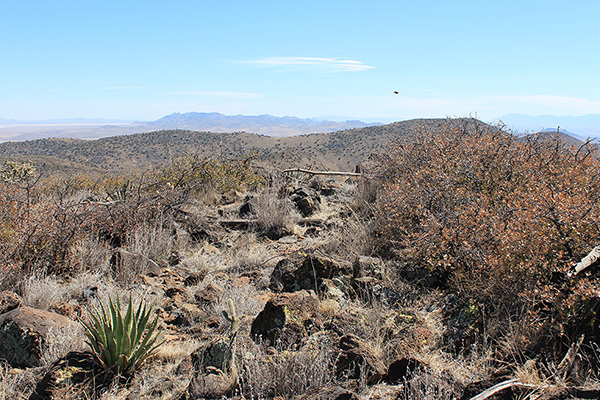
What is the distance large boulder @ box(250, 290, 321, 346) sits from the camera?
10.0ft

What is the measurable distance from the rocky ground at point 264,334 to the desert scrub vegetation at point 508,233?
1.00 feet

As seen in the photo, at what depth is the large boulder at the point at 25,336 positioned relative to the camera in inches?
117

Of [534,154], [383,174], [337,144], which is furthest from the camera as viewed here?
[337,144]

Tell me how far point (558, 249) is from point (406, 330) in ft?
4.63

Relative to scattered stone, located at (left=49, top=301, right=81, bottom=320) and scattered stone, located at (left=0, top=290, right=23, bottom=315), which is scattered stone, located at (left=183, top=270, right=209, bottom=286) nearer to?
scattered stone, located at (left=49, top=301, right=81, bottom=320)

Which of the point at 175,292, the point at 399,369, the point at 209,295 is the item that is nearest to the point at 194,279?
the point at 175,292

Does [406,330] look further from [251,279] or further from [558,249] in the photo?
[251,279]

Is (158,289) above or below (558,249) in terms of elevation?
below

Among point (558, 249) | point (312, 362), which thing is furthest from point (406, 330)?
point (558, 249)

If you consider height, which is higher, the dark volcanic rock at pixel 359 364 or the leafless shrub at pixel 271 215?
the leafless shrub at pixel 271 215

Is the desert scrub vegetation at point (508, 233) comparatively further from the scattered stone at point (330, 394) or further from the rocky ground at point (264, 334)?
the scattered stone at point (330, 394)

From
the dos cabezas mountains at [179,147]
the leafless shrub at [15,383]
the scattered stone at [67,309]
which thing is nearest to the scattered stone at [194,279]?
the scattered stone at [67,309]

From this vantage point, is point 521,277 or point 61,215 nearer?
point 521,277

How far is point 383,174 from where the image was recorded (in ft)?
24.9
